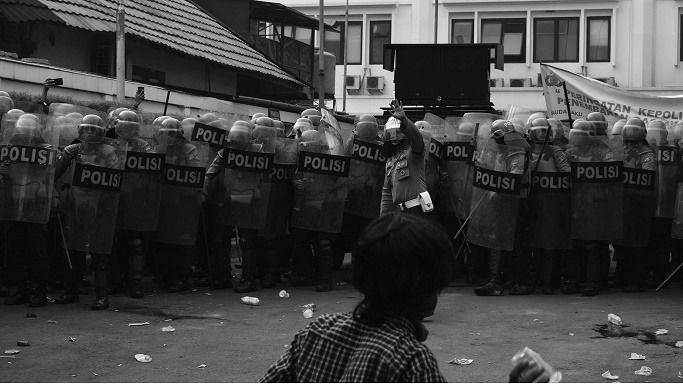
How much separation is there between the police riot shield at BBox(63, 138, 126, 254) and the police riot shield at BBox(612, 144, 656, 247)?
5.56 m

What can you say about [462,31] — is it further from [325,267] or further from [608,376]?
[608,376]

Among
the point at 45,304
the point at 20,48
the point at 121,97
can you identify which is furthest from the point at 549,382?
the point at 20,48

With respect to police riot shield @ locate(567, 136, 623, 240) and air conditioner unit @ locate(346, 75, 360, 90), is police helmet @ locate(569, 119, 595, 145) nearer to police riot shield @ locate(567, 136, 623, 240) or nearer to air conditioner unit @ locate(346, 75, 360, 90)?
police riot shield @ locate(567, 136, 623, 240)

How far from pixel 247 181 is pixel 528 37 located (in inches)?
1144

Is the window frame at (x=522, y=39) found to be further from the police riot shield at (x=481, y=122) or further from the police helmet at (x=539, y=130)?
the police helmet at (x=539, y=130)

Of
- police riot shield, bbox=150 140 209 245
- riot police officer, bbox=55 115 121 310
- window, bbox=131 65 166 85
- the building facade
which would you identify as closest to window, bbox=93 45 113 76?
window, bbox=131 65 166 85

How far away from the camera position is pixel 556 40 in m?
40.2

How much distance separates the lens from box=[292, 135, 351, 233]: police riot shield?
1291 centimetres

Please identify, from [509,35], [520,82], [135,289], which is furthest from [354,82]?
[135,289]

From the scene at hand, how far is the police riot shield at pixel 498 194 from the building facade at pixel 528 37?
85.7 feet

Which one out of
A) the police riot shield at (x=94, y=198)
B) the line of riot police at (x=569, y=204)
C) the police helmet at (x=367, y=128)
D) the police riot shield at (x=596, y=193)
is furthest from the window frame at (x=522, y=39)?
the police riot shield at (x=94, y=198)

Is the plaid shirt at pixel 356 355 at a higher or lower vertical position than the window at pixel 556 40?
lower

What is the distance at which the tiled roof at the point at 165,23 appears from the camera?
18984mm

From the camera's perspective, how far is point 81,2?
814 inches
